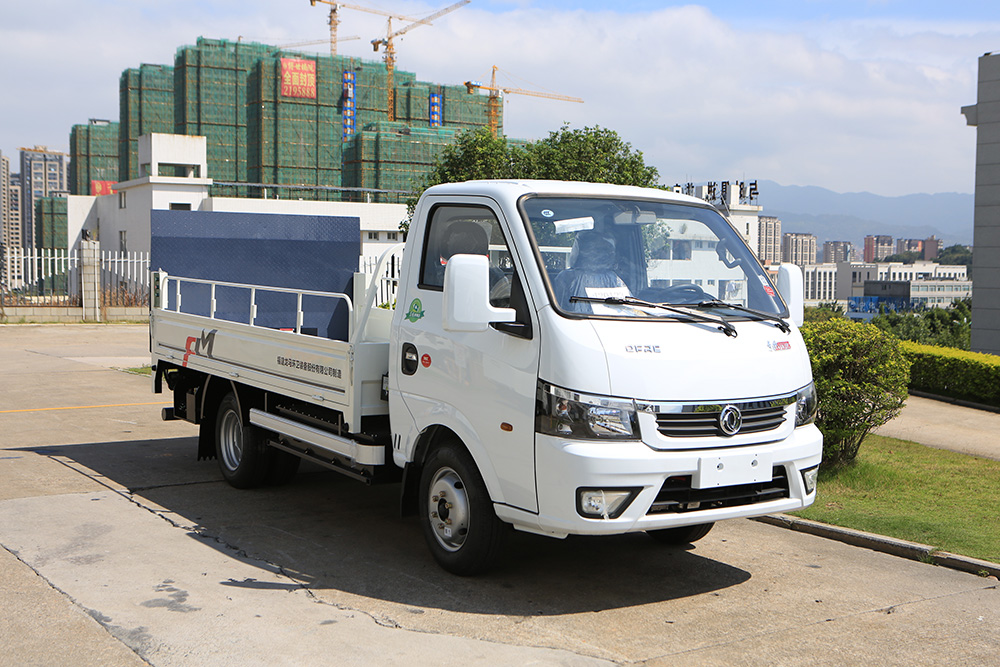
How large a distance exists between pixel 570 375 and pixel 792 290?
2096 millimetres

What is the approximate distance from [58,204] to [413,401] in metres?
133

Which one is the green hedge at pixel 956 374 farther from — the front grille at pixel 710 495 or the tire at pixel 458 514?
the tire at pixel 458 514

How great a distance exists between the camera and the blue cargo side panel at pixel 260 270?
956 centimetres

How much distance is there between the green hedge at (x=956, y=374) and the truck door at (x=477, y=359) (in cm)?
960

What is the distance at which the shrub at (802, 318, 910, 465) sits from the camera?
850 cm

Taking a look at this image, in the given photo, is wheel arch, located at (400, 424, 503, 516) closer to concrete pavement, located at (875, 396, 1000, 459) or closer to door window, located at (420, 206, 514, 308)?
door window, located at (420, 206, 514, 308)

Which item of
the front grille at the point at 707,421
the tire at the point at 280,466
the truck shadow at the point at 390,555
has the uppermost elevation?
the front grille at the point at 707,421

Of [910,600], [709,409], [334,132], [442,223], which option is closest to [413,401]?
[442,223]

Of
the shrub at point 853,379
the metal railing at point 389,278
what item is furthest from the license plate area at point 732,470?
the shrub at point 853,379

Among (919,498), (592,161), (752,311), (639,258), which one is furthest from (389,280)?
(592,161)

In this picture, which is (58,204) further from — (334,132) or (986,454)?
(986,454)

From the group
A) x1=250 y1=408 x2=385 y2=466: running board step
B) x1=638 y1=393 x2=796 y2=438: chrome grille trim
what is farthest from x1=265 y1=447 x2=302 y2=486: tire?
x1=638 y1=393 x2=796 y2=438: chrome grille trim

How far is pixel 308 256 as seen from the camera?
39.1ft

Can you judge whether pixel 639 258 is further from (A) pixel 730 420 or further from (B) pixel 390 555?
(B) pixel 390 555
